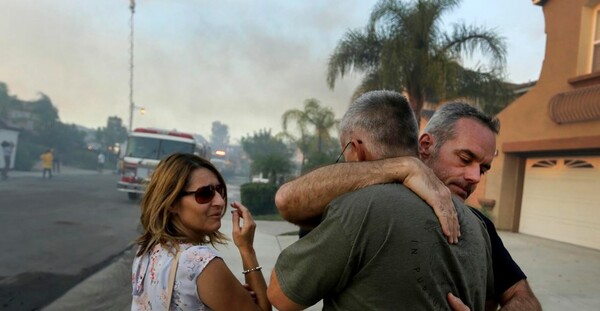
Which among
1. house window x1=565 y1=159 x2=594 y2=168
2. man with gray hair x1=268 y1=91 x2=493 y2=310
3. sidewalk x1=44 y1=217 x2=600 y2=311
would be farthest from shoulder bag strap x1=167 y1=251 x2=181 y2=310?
house window x1=565 y1=159 x2=594 y2=168

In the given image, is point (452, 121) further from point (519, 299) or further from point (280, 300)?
point (280, 300)

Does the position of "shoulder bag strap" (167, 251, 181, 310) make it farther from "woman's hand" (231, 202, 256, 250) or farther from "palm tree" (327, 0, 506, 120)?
"palm tree" (327, 0, 506, 120)

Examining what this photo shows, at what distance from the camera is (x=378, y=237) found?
111 cm

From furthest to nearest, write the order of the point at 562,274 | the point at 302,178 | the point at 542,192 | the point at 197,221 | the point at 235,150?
the point at 235,150
the point at 542,192
the point at 562,274
the point at 197,221
the point at 302,178

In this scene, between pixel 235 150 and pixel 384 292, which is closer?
pixel 384 292

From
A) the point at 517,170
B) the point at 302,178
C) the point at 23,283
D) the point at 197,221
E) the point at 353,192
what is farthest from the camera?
the point at 517,170

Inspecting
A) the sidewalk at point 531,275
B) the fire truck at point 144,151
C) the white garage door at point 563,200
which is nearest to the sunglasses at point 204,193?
the sidewalk at point 531,275

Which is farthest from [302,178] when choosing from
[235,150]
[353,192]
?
[235,150]

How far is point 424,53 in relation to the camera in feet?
36.6

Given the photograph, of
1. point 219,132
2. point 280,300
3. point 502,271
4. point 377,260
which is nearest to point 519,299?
point 502,271

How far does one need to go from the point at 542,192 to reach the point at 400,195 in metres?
11.5

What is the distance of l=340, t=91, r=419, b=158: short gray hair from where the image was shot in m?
1.35

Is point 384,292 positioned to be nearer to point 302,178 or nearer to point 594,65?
point 302,178

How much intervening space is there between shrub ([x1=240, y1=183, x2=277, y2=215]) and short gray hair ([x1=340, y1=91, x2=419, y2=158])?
14442 millimetres
